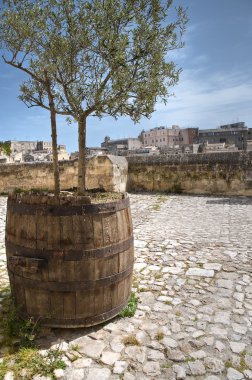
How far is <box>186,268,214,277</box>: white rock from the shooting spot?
12.1 ft

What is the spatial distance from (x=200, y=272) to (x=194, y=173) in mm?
7218

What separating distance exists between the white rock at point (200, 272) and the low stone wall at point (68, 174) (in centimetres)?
540

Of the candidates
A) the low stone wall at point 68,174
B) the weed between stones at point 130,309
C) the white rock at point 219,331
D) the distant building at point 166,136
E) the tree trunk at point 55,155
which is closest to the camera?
the white rock at point 219,331

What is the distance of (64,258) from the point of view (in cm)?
238

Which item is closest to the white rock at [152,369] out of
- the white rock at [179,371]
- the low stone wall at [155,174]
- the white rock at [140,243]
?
the white rock at [179,371]

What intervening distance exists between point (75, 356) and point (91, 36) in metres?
2.81

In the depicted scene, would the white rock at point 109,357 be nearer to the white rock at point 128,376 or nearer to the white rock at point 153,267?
the white rock at point 128,376

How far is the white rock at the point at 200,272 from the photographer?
12.1ft

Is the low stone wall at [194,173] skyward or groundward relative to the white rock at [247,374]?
skyward

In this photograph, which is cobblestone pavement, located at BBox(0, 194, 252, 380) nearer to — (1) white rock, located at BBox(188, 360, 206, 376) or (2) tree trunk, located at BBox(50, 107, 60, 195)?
(1) white rock, located at BBox(188, 360, 206, 376)

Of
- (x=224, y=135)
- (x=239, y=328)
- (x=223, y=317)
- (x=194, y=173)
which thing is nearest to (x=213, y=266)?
(x=223, y=317)

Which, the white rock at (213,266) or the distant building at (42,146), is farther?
the distant building at (42,146)

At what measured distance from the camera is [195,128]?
291 ft

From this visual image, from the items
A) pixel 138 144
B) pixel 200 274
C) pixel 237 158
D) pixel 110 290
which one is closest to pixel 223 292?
pixel 200 274
